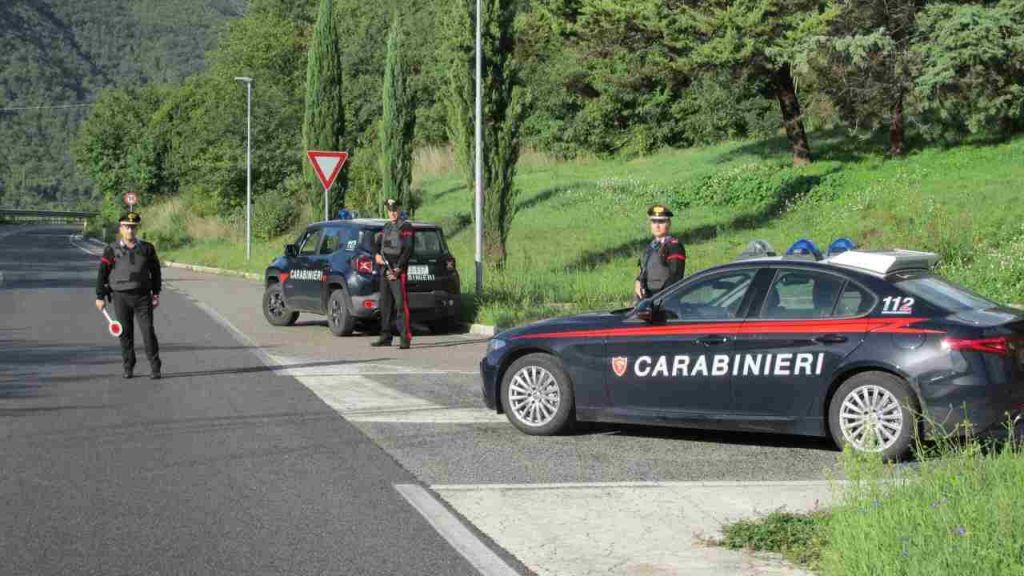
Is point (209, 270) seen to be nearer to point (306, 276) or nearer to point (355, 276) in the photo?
point (306, 276)

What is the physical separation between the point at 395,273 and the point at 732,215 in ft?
69.8

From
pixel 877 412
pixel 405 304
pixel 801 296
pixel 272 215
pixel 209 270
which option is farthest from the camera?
pixel 272 215

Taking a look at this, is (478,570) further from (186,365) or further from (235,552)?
(186,365)

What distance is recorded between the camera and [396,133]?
38.0 meters

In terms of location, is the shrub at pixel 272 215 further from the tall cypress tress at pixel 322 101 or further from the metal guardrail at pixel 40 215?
the metal guardrail at pixel 40 215

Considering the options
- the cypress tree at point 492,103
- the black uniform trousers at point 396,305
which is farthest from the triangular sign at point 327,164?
the black uniform trousers at point 396,305

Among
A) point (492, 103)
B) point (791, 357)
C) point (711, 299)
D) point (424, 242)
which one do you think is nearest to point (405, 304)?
point (424, 242)

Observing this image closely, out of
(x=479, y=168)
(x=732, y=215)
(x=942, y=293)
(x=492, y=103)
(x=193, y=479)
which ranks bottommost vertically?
(x=193, y=479)

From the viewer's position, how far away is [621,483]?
316 inches

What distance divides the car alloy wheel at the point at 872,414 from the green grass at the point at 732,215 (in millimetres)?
10839

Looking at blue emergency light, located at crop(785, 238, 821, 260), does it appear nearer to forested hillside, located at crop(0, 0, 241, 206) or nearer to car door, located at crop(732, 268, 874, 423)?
car door, located at crop(732, 268, 874, 423)

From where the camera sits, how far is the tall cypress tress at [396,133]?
123 feet

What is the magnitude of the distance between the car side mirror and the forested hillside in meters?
141

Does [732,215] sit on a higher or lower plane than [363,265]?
higher
